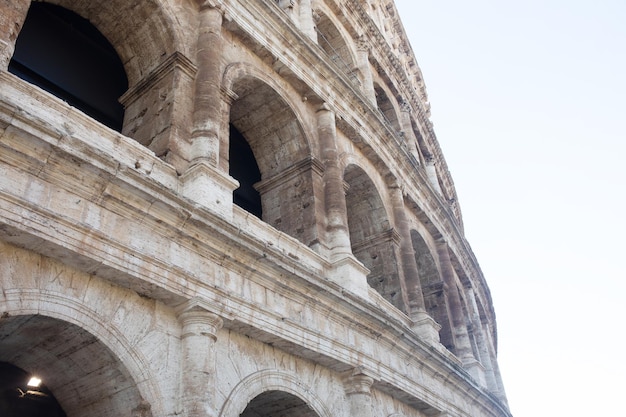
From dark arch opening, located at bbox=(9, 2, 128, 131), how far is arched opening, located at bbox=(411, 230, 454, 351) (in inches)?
305

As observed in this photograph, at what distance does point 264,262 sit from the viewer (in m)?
6.64

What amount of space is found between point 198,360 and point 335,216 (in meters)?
4.41

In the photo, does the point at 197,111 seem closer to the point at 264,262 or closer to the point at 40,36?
the point at 264,262

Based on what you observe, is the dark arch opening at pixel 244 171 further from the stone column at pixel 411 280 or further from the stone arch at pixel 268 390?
the stone arch at pixel 268 390

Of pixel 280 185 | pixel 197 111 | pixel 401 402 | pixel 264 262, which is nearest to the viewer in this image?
pixel 264 262

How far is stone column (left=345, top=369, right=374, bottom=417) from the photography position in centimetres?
759

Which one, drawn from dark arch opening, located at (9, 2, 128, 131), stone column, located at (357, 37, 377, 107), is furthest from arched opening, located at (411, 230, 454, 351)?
dark arch opening, located at (9, 2, 128, 131)

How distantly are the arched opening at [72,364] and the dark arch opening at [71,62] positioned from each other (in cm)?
401

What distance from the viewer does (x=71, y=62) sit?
848cm

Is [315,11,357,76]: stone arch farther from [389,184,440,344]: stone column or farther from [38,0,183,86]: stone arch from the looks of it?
[38,0,183,86]: stone arch

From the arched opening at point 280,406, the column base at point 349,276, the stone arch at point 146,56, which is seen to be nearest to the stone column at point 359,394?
the arched opening at point 280,406

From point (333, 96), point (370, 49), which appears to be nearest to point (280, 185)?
point (333, 96)

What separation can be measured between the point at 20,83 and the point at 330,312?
4.46 m

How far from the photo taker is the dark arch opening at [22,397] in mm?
6383
